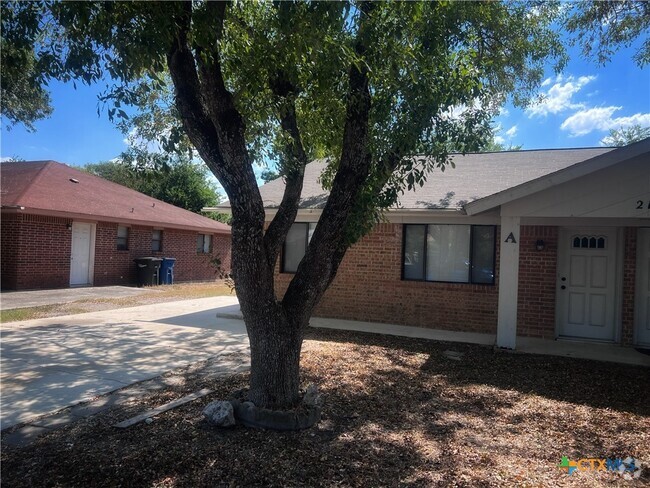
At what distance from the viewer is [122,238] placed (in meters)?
18.9

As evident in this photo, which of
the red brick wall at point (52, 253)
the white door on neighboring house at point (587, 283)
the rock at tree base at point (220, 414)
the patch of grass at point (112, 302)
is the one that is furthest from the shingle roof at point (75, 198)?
the white door on neighboring house at point (587, 283)

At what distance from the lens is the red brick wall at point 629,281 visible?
8.63m

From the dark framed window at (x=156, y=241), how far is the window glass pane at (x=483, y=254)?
49.6 ft

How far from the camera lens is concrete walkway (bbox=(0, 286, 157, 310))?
12.4 meters

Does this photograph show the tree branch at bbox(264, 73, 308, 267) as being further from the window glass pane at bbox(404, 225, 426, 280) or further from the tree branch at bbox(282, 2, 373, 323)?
the window glass pane at bbox(404, 225, 426, 280)

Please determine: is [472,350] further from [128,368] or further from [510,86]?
[128,368]

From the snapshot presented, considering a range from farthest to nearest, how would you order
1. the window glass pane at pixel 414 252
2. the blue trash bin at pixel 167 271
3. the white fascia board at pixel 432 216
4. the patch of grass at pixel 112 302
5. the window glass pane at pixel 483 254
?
the blue trash bin at pixel 167 271, the patch of grass at pixel 112 302, the window glass pane at pixel 414 252, the window glass pane at pixel 483 254, the white fascia board at pixel 432 216

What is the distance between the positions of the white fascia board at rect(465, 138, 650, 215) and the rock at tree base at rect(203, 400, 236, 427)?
218 inches

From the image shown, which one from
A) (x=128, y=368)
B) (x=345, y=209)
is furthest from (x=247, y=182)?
(x=128, y=368)

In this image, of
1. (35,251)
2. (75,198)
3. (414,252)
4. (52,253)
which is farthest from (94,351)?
(75,198)

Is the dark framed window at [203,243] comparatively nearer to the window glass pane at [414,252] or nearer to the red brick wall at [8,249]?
the red brick wall at [8,249]

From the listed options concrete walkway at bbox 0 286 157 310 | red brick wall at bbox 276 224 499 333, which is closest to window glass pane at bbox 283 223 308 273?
red brick wall at bbox 276 224 499 333

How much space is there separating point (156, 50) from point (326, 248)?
7.84ft

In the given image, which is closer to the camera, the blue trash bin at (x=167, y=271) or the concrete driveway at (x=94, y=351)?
the concrete driveway at (x=94, y=351)
